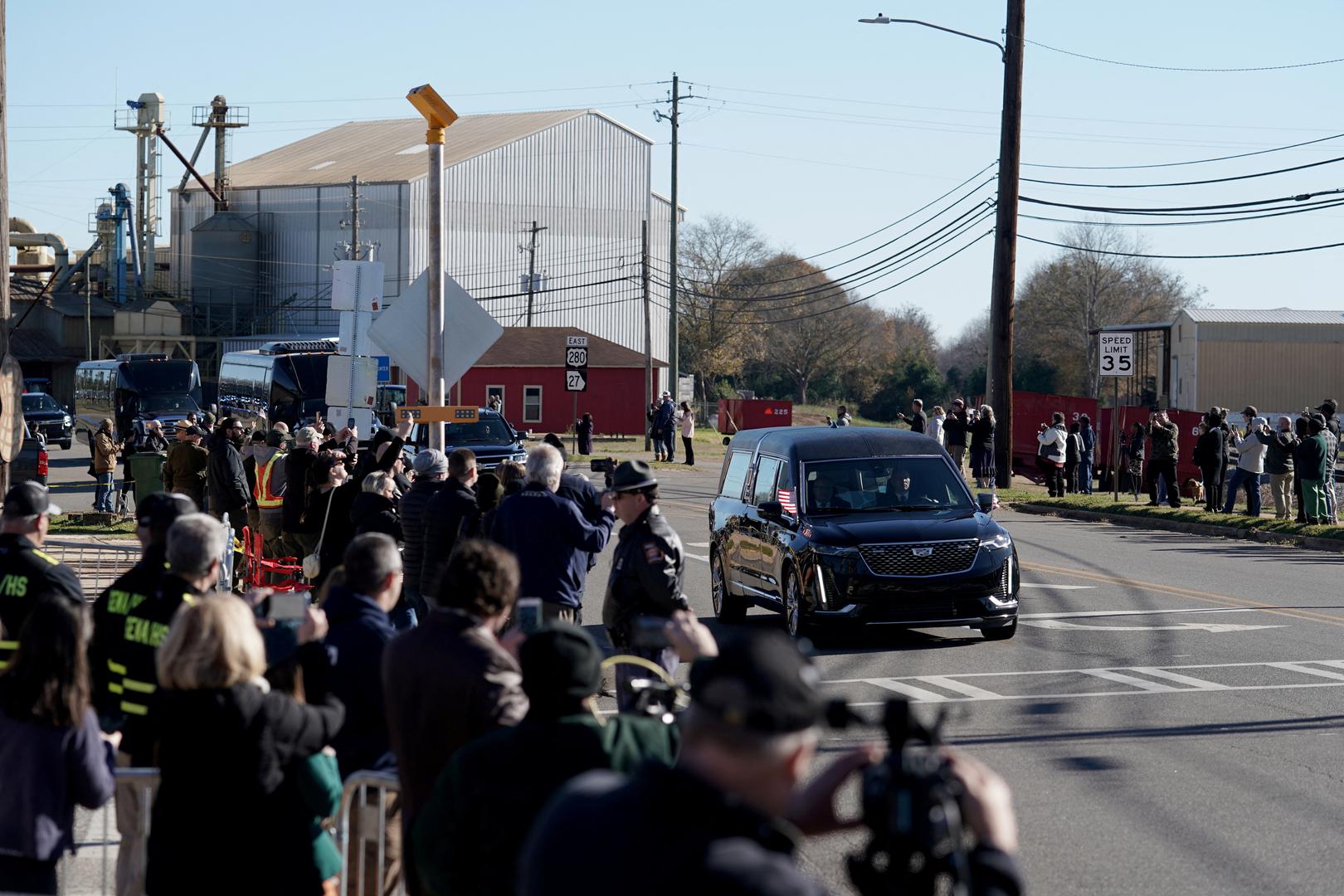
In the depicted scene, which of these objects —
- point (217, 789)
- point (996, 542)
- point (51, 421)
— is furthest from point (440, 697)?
point (51, 421)

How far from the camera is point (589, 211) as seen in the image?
253 feet

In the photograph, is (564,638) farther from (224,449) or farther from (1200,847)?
(224,449)

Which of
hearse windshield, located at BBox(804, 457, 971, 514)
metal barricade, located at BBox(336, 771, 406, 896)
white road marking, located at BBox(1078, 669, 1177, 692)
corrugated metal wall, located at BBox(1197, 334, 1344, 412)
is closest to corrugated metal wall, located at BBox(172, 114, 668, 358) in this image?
corrugated metal wall, located at BBox(1197, 334, 1344, 412)

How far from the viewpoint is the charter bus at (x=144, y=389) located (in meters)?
47.2

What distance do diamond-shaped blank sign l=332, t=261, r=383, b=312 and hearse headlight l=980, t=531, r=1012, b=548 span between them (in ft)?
21.0

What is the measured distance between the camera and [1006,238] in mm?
32375

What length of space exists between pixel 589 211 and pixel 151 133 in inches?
1041

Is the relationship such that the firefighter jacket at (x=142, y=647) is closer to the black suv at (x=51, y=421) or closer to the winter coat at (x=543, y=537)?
the winter coat at (x=543, y=537)

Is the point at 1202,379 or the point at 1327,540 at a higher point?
the point at 1202,379

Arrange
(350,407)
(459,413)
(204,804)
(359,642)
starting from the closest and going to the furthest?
(204,804) → (359,642) → (459,413) → (350,407)

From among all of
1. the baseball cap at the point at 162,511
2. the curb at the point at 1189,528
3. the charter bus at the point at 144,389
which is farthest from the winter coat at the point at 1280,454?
the charter bus at the point at 144,389

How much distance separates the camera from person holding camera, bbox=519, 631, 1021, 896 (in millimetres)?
2451

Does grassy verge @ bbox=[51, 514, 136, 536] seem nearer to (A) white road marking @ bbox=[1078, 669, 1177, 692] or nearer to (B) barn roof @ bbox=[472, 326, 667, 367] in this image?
(A) white road marking @ bbox=[1078, 669, 1177, 692]

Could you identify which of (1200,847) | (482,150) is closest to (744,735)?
(1200,847)
